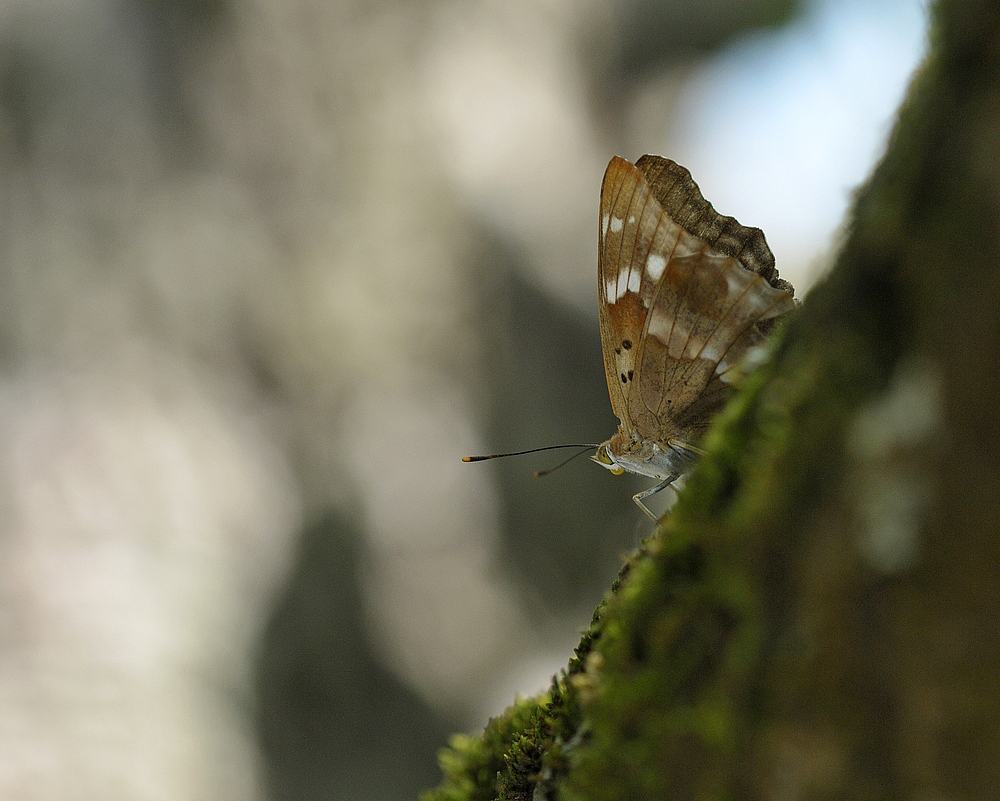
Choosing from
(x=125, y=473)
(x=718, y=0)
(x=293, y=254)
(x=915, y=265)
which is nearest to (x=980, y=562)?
(x=915, y=265)

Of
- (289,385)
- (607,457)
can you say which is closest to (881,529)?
(607,457)

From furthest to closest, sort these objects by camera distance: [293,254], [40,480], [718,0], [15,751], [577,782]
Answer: [718,0] < [293,254] < [40,480] < [15,751] < [577,782]

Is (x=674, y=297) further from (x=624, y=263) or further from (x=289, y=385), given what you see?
(x=289, y=385)

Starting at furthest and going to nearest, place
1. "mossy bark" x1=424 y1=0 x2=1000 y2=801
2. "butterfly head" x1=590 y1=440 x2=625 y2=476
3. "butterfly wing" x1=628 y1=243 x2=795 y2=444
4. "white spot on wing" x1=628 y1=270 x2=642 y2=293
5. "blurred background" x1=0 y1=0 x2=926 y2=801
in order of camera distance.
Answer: "blurred background" x1=0 y1=0 x2=926 y2=801, "butterfly head" x1=590 y1=440 x2=625 y2=476, "white spot on wing" x1=628 y1=270 x2=642 y2=293, "butterfly wing" x1=628 y1=243 x2=795 y2=444, "mossy bark" x1=424 y1=0 x2=1000 y2=801

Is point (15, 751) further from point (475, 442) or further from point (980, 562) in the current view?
point (980, 562)

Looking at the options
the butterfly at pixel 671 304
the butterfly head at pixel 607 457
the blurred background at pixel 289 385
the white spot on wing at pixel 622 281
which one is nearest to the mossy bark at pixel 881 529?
the butterfly at pixel 671 304

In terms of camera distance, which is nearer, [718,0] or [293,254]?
[293,254]

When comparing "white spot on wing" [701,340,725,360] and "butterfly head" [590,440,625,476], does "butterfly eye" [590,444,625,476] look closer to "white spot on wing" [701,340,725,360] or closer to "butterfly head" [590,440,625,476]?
"butterfly head" [590,440,625,476]

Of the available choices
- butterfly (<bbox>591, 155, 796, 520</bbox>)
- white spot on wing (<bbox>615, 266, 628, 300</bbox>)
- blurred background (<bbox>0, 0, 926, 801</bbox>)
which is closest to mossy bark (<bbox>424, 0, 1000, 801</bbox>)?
butterfly (<bbox>591, 155, 796, 520</bbox>)
